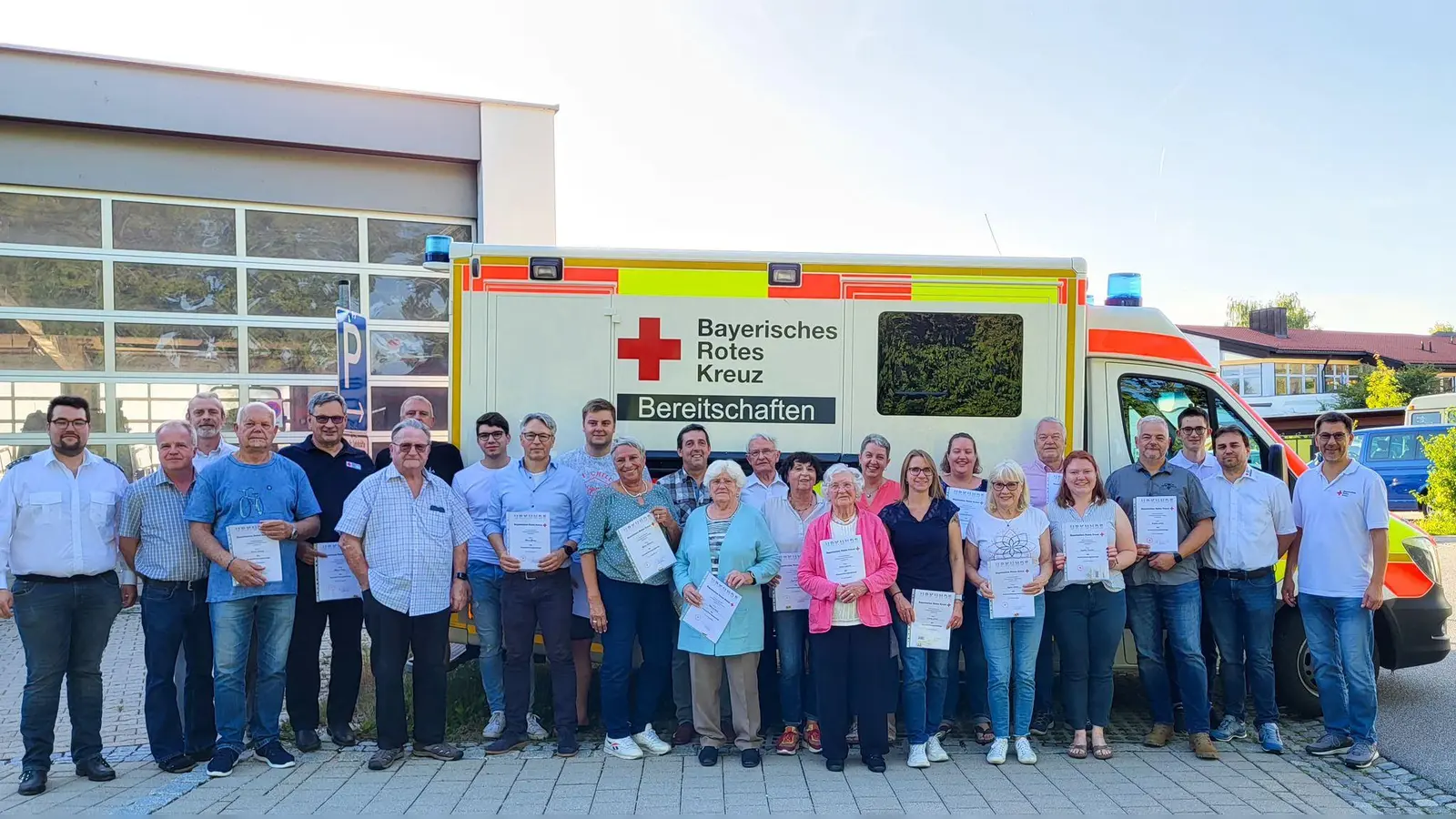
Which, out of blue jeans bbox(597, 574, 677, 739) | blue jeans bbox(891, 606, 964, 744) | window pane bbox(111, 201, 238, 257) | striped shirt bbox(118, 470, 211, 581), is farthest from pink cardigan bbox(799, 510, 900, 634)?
window pane bbox(111, 201, 238, 257)

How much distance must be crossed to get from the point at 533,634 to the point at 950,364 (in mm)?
2827

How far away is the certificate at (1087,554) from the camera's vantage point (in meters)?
5.00

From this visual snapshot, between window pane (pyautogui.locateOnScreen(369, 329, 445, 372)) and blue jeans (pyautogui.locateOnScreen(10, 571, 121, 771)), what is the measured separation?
567 cm

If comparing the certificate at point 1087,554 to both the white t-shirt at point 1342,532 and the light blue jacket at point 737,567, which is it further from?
the light blue jacket at point 737,567

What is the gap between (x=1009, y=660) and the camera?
5.09m

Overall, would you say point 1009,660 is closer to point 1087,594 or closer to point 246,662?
point 1087,594

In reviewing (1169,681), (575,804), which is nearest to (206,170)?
(575,804)

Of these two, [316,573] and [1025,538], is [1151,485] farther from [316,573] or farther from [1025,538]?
[316,573]

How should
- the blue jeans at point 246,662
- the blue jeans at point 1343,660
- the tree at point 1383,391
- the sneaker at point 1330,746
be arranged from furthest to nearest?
the tree at point 1383,391 → the sneaker at point 1330,746 → the blue jeans at point 1343,660 → the blue jeans at point 246,662

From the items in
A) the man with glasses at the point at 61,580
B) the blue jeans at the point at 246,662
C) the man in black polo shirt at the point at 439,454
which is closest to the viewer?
the man with glasses at the point at 61,580

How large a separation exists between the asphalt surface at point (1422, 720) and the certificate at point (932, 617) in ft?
8.40

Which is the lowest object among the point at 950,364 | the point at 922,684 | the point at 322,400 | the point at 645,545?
the point at 922,684

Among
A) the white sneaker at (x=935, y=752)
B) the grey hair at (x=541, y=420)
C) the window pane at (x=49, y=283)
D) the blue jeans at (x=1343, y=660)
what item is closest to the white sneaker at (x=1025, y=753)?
the white sneaker at (x=935, y=752)

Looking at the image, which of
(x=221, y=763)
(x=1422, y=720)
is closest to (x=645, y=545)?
(x=221, y=763)
